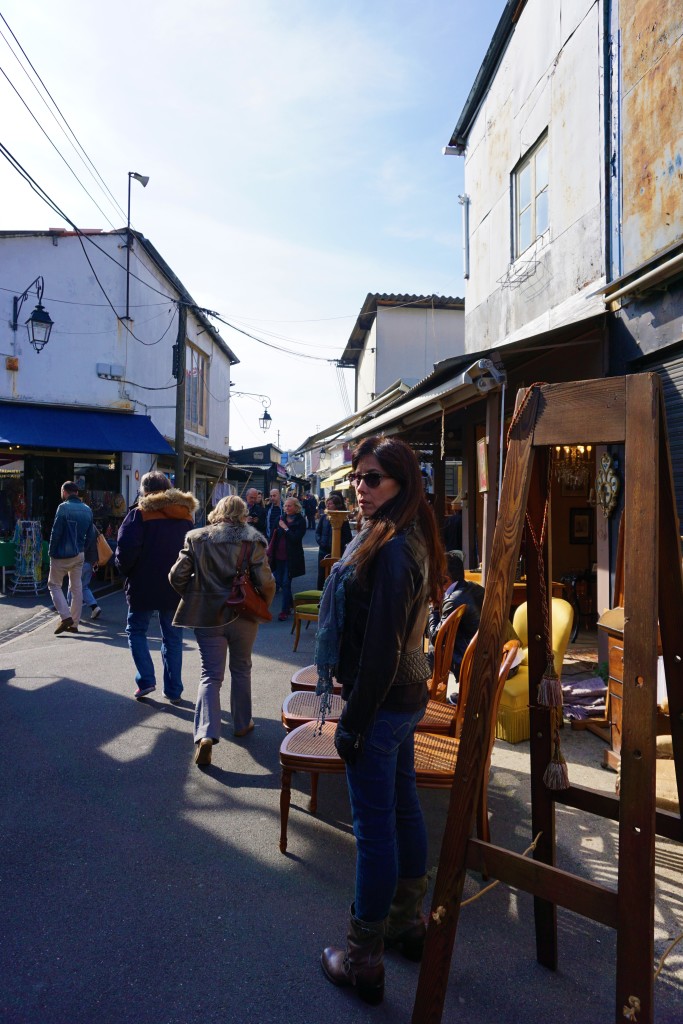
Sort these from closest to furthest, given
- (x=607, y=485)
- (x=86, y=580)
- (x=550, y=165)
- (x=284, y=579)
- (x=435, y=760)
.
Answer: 1. (x=435, y=760)
2. (x=607, y=485)
3. (x=550, y=165)
4. (x=86, y=580)
5. (x=284, y=579)

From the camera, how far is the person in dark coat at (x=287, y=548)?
9062 millimetres

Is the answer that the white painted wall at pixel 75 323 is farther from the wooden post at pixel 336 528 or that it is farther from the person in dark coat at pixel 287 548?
the wooden post at pixel 336 528

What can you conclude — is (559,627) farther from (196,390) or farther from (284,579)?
(196,390)

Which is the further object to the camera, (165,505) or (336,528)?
(336,528)

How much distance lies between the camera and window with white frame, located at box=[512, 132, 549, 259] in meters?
7.78

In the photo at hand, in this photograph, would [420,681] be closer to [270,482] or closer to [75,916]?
[75,916]

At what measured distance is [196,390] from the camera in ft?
70.6

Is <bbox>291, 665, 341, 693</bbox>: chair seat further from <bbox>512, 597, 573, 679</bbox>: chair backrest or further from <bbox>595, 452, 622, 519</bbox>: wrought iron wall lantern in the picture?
<bbox>595, 452, 622, 519</bbox>: wrought iron wall lantern

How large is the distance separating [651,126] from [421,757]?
525cm

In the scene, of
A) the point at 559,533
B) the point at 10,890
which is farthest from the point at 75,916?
the point at 559,533

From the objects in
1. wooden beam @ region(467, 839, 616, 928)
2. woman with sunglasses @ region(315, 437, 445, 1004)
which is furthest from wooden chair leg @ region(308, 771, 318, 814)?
wooden beam @ region(467, 839, 616, 928)

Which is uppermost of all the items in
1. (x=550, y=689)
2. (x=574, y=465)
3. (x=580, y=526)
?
(x=574, y=465)

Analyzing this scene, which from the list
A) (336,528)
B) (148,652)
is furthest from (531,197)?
(148,652)

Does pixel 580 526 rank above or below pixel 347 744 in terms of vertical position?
above
